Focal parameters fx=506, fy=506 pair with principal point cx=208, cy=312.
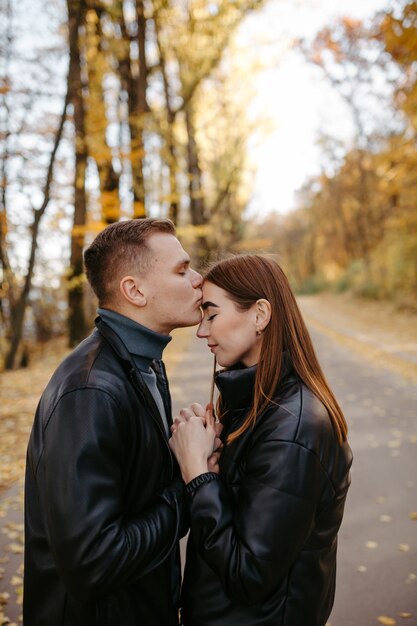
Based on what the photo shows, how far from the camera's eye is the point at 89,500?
146cm

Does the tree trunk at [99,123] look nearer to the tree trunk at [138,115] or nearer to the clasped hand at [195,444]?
the tree trunk at [138,115]

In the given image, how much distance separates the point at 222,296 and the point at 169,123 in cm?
1472

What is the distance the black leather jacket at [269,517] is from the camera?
154 cm

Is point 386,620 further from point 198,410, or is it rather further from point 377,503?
point 198,410

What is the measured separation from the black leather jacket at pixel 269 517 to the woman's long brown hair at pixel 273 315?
5cm

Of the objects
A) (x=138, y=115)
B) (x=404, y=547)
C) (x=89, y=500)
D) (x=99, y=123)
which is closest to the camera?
(x=89, y=500)

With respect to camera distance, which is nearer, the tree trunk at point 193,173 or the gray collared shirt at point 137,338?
the gray collared shirt at point 137,338

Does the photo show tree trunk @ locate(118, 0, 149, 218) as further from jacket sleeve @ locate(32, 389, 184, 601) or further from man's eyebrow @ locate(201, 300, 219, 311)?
jacket sleeve @ locate(32, 389, 184, 601)

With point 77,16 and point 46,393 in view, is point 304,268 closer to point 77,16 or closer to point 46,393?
point 77,16

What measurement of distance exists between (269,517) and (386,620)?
7.58 ft

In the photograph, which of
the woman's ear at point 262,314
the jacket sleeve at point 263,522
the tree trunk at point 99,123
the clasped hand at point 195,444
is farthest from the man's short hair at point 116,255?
the tree trunk at point 99,123

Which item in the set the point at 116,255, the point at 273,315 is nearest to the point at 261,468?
the point at 273,315

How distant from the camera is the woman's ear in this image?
190 cm

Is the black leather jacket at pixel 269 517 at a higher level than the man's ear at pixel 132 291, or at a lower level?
lower
